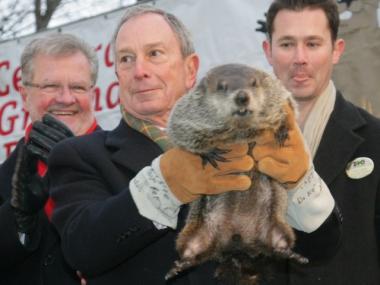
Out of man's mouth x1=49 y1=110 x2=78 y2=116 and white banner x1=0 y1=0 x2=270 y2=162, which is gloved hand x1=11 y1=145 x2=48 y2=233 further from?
white banner x1=0 y1=0 x2=270 y2=162

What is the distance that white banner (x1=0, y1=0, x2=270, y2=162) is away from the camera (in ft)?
15.5

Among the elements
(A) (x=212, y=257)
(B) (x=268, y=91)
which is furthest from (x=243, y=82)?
(A) (x=212, y=257)

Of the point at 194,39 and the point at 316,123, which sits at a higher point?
the point at 194,39

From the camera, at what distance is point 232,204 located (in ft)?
7.47

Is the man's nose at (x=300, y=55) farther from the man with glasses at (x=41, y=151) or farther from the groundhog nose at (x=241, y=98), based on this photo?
the man with glasses at (x=41, y=151)

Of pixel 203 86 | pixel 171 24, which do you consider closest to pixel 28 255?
pixel 171 24

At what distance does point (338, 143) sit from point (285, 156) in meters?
0.73

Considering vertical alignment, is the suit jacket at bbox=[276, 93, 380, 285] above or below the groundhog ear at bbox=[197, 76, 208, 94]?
below

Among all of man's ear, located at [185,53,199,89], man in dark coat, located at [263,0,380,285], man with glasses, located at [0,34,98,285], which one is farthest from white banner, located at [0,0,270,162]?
man's ear, located at [185,53,199,89]

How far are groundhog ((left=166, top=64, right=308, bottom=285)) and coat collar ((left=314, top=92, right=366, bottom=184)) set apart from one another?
0.54 meters

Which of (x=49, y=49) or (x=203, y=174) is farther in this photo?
(x=49, y=49)

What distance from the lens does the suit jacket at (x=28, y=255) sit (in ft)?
10.1

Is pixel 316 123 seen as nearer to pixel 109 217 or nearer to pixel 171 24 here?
pixel 171 24

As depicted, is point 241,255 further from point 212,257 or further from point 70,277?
point 70,277
